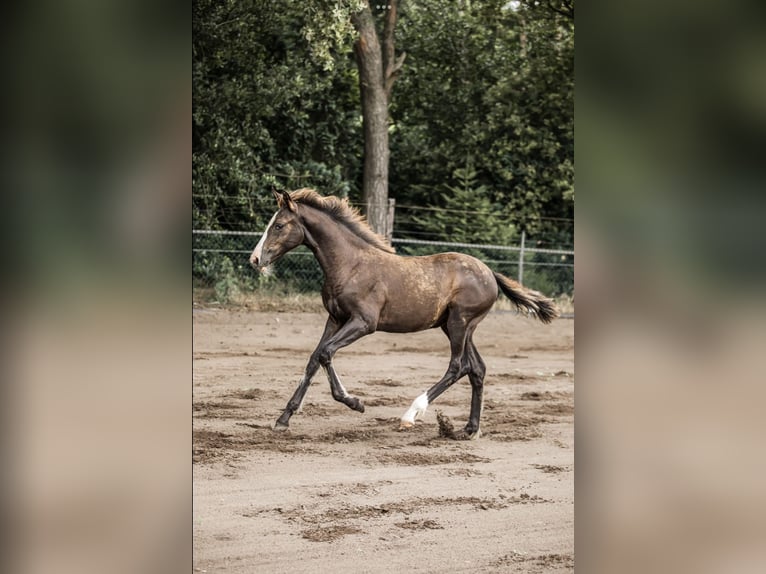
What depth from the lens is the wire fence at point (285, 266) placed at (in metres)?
15.0

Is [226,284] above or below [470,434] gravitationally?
above

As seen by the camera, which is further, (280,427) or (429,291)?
(429,291)

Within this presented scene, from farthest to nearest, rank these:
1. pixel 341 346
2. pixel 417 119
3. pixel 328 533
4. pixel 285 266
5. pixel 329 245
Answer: pixel 417 119, pixel 285 266, pixel 329 245, pixel 341 346, pixel 328 533

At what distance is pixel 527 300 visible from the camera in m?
8.27

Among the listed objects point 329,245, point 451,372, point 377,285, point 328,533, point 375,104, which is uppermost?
point 375,104

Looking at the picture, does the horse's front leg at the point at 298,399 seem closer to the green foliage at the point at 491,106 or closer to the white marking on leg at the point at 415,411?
the white marking on leg at the point at 415,411

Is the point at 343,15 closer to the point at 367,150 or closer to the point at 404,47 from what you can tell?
the point at 367,150

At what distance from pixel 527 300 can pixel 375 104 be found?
9748mm

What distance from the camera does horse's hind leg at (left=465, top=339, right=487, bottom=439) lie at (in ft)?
25.1

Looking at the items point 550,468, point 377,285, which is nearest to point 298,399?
point 377,285

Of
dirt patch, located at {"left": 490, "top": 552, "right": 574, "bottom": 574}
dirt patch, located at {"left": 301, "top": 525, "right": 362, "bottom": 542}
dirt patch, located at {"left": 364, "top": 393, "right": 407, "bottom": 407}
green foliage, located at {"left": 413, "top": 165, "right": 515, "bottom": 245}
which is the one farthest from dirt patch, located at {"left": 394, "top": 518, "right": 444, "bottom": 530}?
green foliage, located at {"left": 413, "top": 165, "right": 515, "bottom": 245}

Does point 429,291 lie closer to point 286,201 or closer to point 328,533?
point 286,201

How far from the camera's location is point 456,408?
9.02m
